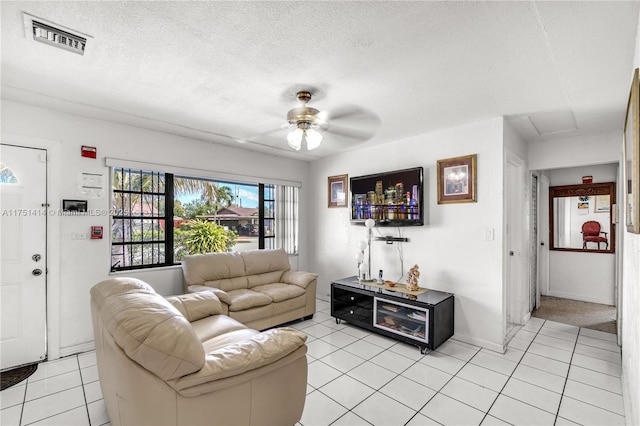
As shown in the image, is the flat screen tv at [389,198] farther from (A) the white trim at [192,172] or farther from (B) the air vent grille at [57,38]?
A: (B) the air vent grille at [57,38]

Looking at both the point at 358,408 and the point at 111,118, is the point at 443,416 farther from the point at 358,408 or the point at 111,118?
the point at 111,118

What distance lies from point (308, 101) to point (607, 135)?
143 inches

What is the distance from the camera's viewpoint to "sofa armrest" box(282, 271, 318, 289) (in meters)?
4.08

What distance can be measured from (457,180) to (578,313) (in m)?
2.89

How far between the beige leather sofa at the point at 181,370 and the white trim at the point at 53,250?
1.64m

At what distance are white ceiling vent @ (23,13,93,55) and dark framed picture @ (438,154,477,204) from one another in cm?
346

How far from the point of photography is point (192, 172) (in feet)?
13.1

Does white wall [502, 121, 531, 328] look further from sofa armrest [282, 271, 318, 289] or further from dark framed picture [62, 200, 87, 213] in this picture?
dark framed picture [62, 200, 87, 213]

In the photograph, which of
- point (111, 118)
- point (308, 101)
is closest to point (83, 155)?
point (111, 118)

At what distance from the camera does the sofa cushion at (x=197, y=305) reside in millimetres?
2764

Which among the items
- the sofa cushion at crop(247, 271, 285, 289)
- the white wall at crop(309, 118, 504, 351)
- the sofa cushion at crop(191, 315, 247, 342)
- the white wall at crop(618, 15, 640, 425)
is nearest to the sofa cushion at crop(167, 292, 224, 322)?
the sofa cushion at crop(191, 315, 247, 342)

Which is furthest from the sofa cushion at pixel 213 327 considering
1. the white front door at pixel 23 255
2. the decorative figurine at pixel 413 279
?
the decorative figurine at pixel 413 279

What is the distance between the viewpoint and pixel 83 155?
3193 mm

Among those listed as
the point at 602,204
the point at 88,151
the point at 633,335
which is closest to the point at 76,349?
the point at 88,151
